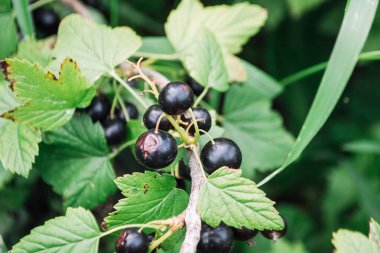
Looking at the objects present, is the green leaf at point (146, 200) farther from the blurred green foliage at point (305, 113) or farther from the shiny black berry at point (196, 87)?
the blurred green foliage at point (305, 113)

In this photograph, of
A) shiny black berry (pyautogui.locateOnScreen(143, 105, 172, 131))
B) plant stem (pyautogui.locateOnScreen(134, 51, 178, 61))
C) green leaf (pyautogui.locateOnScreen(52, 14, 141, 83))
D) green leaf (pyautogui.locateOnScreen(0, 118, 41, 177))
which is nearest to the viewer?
shiny black berry (pyautogui.locateOnScreen(143, 105, 172, 131))

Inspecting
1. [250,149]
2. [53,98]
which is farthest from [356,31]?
[53,98]

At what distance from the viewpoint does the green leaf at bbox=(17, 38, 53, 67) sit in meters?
1.57

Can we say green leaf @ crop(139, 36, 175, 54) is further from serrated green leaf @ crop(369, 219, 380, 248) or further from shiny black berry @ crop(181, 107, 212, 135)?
serrated green leaf @ crop(369, 219, 380, 248)

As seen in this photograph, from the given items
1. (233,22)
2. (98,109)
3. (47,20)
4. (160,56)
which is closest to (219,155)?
(98,109)

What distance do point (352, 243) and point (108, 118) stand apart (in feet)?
2.68

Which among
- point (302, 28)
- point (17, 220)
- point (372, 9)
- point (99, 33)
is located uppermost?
point (372, 9)

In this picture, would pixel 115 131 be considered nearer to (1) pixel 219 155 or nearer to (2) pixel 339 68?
(1) pixel 219 155

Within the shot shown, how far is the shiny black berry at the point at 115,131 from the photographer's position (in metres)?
1.49

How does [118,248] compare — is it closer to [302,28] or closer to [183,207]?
[183,207]

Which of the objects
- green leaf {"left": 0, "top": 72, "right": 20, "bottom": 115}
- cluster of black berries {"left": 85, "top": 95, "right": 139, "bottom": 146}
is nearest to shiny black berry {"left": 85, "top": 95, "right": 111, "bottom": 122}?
cluster of black berries {"left": 85, "top": 95, "right": 139, "bottom": 146}

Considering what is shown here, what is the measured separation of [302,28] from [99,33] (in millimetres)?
1653

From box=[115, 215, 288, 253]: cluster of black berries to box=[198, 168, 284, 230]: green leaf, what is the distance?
83mm

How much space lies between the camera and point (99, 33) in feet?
4.93
